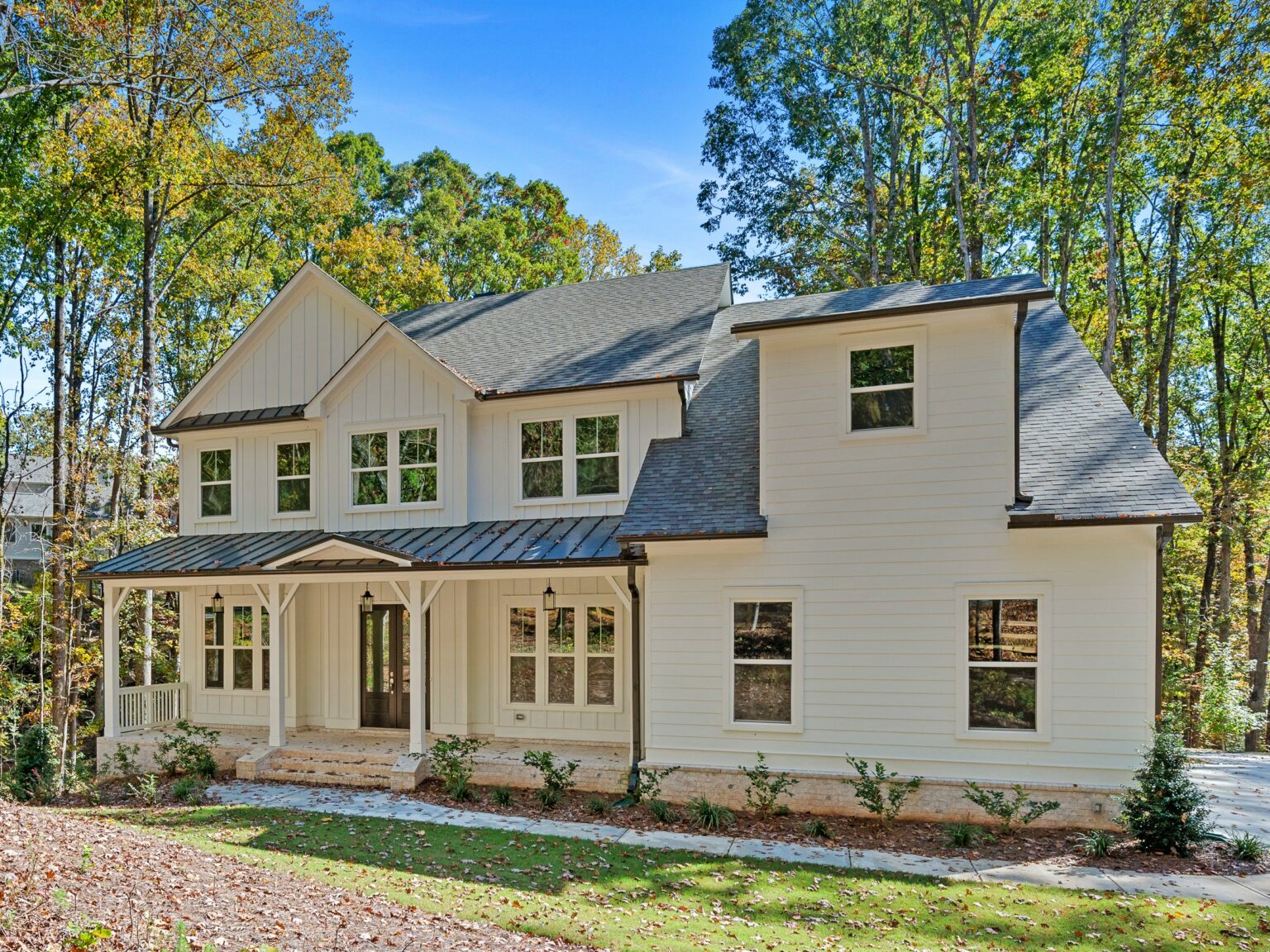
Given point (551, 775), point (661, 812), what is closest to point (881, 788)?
point (661, 812)

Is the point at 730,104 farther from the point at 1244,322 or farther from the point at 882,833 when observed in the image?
the point at 882,833

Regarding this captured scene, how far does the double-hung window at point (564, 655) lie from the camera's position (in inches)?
475

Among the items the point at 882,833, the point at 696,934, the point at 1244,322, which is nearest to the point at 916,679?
the point at 882,833

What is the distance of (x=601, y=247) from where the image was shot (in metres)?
32.0

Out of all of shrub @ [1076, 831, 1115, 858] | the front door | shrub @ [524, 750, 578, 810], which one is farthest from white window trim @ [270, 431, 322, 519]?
shrub @ [1076, 831, 1115, 858]

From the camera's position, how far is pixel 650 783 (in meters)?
9.79

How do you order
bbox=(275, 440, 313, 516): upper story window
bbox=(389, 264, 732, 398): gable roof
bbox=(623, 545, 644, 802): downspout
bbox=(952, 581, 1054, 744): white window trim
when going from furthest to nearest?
1. bbox=(275, 440, 313, 516): upper story window
2. bbox=(389, 264, 732, 398): gable roof
3. bbox=(623, 545, 644, 802): downspout
4. bbox=(952, 581, 1054, 744): white window trim

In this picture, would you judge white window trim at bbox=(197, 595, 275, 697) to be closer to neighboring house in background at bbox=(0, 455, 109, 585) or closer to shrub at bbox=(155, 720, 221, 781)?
shrub at bbox=(155, 720, 221, 781)

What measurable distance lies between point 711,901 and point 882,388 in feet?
21.0

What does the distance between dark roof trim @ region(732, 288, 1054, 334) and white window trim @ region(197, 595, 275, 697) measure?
10.7 metres

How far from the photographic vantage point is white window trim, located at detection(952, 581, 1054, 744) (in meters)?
8.79

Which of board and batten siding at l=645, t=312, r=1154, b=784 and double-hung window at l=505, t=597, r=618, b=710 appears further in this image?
double-hung window at l=505, t=597, r=618, b=710

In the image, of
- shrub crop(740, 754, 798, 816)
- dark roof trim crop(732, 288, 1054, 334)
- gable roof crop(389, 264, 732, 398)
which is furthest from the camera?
gable roof crop(389, 264, 732, 398)

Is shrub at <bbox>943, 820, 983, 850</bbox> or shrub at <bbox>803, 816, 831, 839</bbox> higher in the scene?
shrub at <bbox>943, 820, 983, 850</bbox>
